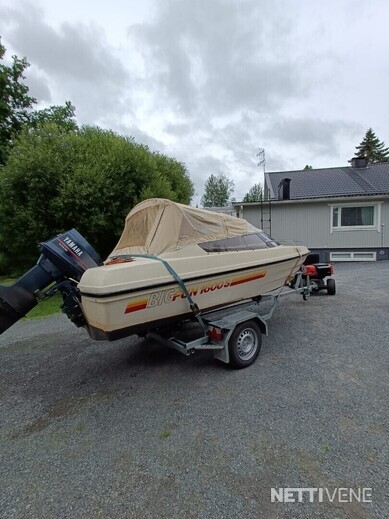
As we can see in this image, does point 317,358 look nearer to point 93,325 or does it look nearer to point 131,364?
point 131,364

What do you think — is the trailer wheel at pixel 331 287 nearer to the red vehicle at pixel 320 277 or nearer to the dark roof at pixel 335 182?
the red vehicle at pixel 320 277

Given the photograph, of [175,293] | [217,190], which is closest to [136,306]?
[175,293]

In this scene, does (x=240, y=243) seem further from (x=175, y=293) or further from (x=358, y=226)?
(x=358, y=226)

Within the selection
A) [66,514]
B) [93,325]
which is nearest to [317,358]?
[93,325]

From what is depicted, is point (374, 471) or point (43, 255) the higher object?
point (43, 255)

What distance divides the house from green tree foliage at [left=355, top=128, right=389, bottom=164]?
115 feet

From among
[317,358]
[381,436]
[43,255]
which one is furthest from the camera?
[317,358]

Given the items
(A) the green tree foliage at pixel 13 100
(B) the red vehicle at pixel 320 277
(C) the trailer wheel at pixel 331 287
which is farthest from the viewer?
(A) the green tree foliage at pixel 13 100

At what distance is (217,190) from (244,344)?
43257 mm

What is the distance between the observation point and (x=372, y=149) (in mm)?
41750

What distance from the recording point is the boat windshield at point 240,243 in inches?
135

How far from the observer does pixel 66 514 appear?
1681mm

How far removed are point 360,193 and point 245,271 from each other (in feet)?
36.6
